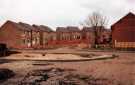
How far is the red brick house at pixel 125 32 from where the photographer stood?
194ft

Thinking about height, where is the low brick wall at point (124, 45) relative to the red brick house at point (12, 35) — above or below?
below

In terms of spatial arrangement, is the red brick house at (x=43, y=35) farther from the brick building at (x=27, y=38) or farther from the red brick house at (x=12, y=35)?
the red brick house at (x=12, y=35)

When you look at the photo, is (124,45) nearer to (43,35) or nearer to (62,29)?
(43,35)

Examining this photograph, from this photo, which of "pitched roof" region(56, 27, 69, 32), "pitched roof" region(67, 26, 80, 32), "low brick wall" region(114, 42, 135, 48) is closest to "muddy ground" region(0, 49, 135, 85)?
"low brick wall" region(114, 42, 135, 48)

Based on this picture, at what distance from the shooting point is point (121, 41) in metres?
59.8

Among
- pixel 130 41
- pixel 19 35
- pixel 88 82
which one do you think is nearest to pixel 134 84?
pixel 88 82

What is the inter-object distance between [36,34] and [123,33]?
3779 centimetres

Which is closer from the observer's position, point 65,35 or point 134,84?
point 134,84

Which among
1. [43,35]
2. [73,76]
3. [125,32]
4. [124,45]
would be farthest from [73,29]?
[73,76]

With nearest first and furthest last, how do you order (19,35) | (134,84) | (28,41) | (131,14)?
(134,84) < (131,14) < (19,35) < (28,41)

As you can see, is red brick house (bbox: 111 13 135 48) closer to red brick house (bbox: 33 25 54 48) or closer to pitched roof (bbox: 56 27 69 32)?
red brick house (bbox: 33 25 54 48)

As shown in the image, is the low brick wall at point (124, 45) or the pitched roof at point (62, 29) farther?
the pitched roof at point (62, 29)

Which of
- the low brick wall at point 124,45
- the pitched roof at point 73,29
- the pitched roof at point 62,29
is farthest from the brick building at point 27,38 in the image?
the low brick wall at point 124,45

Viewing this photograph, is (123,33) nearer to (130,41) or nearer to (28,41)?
(130,41)
